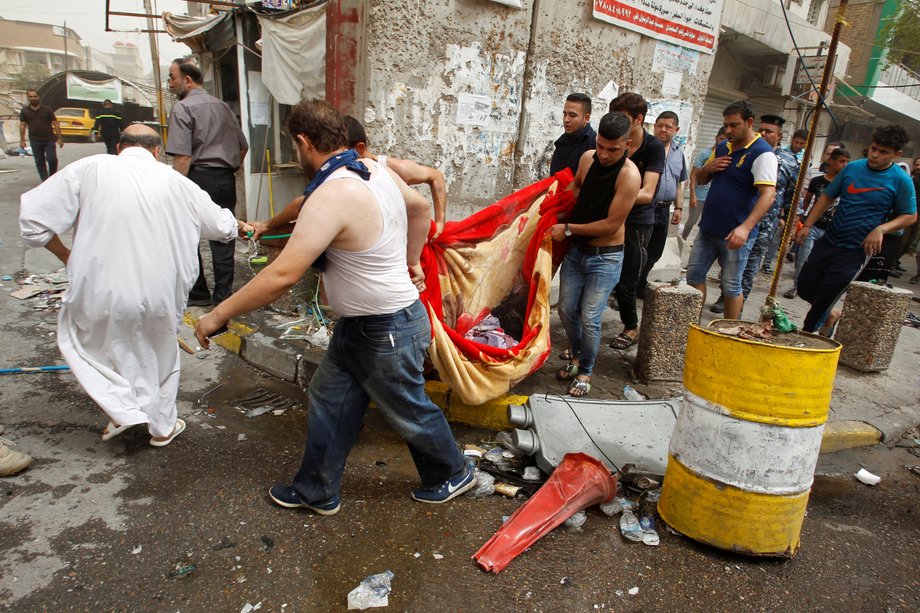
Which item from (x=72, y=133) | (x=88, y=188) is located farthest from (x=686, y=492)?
(x=72, y=133)

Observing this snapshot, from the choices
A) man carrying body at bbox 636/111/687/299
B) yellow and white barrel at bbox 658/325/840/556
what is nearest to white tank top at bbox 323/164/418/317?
yellow and white barrel at bbox 658/325/840/556

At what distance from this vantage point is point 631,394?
4.05 m

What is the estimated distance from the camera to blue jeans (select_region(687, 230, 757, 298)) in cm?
455

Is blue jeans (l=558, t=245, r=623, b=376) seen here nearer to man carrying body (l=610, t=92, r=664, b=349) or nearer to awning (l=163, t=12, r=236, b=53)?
man carrying body (l=610, t=92, r=664, b=349)

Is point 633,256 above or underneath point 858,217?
underneath

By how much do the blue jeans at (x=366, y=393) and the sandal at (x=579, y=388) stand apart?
1478 mm

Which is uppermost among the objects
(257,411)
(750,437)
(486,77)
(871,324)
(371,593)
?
(486,77)

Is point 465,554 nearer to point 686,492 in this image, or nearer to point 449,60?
point 686,492

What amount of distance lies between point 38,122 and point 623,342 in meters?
11.8

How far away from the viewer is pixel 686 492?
2.62m

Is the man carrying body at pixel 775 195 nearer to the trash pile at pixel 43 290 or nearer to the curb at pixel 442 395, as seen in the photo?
the curb at pixel 442 395

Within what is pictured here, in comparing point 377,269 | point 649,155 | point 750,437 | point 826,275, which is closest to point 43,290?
point 377,269

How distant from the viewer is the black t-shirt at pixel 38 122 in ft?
34.6

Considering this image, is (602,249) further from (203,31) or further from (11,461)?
(203,31)
